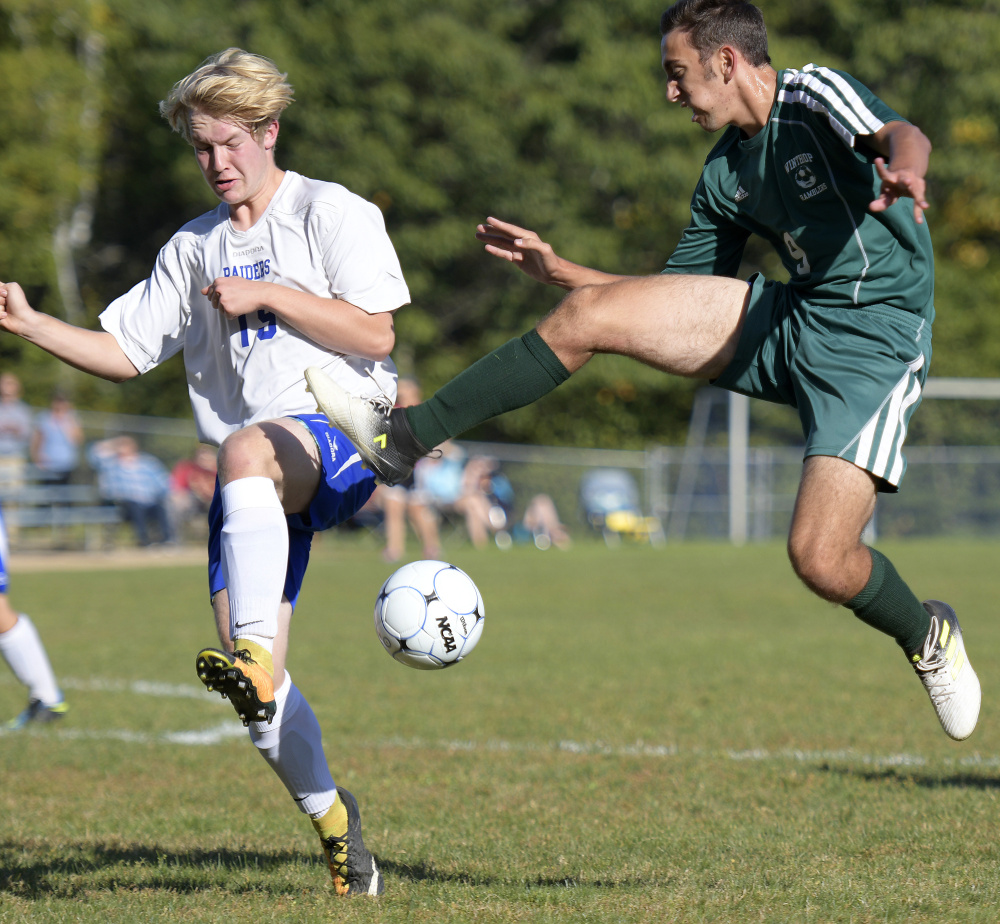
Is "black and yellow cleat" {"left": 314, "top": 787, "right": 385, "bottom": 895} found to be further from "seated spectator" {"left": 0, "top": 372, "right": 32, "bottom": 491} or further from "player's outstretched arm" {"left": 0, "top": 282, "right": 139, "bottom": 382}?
"seated spectator" {"left": 0, "top": 372, "right": 32, "bottom": 491}

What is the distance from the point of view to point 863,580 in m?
3.75

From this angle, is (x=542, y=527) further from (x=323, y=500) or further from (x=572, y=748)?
(x=323, y=500)

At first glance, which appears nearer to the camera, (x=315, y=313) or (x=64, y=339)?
(x=315, y=313)

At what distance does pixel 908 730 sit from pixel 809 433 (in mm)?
3149

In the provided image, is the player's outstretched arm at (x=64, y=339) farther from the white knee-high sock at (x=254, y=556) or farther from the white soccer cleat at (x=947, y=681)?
the white soccer cleat at (x=947, y=681)

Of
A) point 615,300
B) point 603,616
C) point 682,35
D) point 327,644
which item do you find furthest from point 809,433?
point 603,616

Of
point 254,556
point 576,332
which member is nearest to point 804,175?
point 576,332

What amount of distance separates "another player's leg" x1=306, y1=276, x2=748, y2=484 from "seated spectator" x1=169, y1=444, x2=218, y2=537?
17.5 meters

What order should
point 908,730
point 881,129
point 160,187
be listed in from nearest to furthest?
point 881,129
point 908,730
point 160,187

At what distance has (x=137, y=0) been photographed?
27781 mm

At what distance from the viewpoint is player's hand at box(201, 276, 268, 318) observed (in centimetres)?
351

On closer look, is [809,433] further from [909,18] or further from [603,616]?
[909,18]

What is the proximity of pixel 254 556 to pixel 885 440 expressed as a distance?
69.8 inches

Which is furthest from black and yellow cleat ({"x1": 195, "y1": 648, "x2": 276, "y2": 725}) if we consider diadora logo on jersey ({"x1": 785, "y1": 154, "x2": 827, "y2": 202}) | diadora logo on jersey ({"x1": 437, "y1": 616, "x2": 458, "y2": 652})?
diadora logo on jersey ({"x1": 785, "y1": 154, "x2": 827, "y2": 202})
